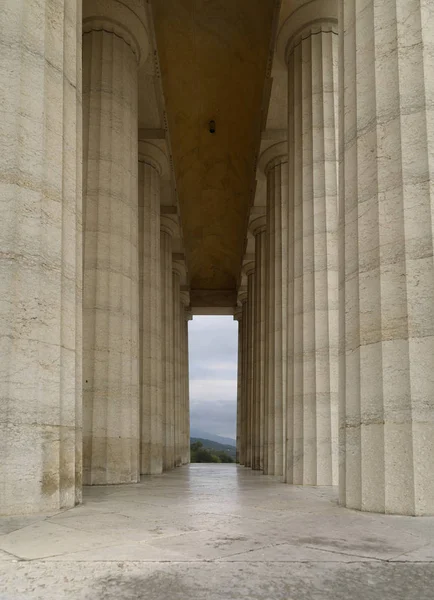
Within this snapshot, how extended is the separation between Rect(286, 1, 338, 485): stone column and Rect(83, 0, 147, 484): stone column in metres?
4.93

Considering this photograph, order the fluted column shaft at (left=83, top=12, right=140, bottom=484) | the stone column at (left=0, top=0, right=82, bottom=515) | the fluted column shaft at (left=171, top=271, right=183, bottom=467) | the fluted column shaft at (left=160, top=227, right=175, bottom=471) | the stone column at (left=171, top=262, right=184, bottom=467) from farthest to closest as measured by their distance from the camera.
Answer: the stone column at (left=171, top=262, right=184, bottom=467) < the fluted column shaft at (left=171, top=271, right=183, bottom=467) < the fluted column shaft at (left=160, top=227, right=175, bottom=471) < the fluted column shaft at (left=83, top=12, right=140, bottom=484) < the stone column at (left=0, top=0, right=82, bottom=515)

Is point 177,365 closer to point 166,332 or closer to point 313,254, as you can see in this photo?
point 166,332

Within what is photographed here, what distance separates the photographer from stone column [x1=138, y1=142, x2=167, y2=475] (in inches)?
1116

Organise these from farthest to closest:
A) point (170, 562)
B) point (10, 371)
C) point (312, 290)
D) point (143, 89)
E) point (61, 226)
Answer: point (143, 89) < point (312, 290) < point (61, 226) < point (10, 371) < point (170, 562)

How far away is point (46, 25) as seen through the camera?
10930 mm

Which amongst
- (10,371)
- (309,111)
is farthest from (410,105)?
(309,111)

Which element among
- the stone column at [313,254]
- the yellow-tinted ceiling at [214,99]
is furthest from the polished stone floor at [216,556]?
the yellow-tinted ceiling at [214,99]

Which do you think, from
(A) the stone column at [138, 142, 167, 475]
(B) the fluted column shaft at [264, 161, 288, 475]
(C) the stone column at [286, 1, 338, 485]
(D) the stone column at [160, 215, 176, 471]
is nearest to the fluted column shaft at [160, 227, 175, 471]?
(D) the stone column at [160, 215, 176, 471]

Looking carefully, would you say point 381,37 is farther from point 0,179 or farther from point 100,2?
point 100,2

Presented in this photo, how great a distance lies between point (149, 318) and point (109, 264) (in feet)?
31.7

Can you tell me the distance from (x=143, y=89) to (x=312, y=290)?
1249 centimetres

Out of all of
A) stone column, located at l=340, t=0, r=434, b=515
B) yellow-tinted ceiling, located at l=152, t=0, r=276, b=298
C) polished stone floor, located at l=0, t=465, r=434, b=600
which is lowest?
polished stone floor, located at l=0, t=465, r=434, b=600

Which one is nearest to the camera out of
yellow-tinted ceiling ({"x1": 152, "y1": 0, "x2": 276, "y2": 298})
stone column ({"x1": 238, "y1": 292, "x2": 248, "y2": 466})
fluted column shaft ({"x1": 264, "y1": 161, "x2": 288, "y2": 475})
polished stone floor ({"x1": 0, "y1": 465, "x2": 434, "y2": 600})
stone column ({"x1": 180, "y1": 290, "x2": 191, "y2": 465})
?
polished stone floor ({"x1": 0, "y1": 465, "x2": 434, "y2": 600})

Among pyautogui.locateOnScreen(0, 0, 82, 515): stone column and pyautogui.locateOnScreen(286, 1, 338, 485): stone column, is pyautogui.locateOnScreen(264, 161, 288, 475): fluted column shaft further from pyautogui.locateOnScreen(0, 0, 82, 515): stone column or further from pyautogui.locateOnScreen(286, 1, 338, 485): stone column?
pyautogui.locateOnScreen(0, 0, 82, 515): stone column
